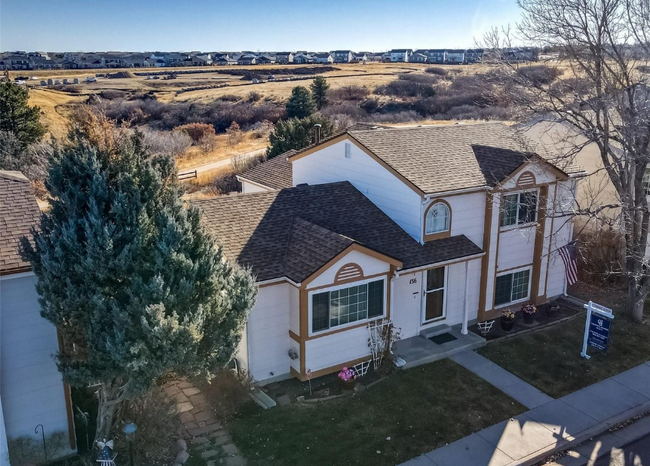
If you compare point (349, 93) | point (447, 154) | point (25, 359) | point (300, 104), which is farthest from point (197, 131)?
point (25, 359)

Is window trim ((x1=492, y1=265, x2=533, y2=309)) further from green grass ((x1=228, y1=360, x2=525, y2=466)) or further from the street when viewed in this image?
the street

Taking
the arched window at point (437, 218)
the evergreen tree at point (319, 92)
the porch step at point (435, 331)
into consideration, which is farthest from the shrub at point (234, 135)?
the porch step at point (435, 331)

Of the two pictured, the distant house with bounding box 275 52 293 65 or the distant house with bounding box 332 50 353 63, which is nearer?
the distant house with bounding box 275 52 293 65

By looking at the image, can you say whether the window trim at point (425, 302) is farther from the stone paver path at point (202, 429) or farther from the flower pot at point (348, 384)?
the stone paver path at point (202, 429)

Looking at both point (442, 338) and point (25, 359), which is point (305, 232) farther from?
point (25, 359)

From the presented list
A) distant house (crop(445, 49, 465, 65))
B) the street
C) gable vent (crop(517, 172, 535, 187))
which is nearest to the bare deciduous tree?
gable vent (crop(517, 172, 535, 187))

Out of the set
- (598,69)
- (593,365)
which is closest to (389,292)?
(593,365)
